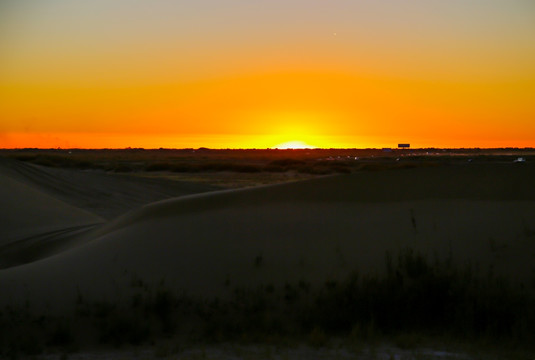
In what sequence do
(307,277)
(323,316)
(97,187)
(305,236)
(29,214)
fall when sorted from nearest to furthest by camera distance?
(323,316) < (307,277) < (305,236) < (29,214) < (97,187)

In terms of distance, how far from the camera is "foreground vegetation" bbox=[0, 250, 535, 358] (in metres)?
10.3

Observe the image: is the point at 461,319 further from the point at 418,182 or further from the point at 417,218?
the point at 418,182

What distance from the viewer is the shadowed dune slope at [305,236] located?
1232cm

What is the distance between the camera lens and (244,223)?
15.2 m

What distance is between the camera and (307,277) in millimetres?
12320

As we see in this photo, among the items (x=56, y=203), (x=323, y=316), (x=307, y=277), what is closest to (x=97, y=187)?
(x=56, y=203)

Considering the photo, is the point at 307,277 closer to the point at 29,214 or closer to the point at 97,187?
the point at 29,214

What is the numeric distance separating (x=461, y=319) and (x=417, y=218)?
13.0ft

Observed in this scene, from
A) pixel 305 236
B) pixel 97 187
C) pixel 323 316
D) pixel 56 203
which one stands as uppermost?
pixel 305 236

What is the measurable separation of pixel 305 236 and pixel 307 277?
6.18 ft

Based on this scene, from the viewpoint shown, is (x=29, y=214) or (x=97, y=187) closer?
(x=29, y=214)

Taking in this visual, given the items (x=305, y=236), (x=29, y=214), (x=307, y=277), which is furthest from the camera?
(x=29, y=214)

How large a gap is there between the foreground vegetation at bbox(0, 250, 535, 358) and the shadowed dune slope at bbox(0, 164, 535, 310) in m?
0.50

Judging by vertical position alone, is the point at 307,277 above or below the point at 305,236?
below
